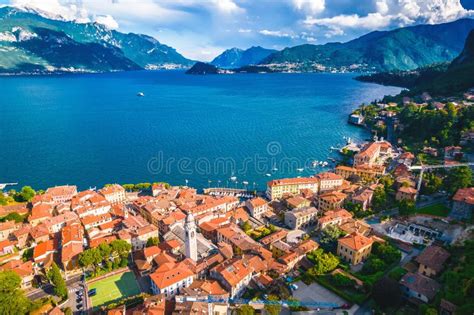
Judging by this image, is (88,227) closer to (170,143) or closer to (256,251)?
(256,251)

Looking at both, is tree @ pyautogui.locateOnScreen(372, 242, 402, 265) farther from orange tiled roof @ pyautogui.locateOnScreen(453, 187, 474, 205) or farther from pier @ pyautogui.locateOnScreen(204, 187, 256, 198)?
pier @ pyautogui.locateOnScreen(204, 187, 256, 198)

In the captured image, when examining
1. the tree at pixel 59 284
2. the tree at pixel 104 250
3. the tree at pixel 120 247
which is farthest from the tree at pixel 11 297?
the tree at pixel 120 247

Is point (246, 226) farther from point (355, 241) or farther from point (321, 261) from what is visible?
point (355, 241)

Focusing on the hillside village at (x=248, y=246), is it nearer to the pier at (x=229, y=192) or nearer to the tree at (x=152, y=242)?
the tree at (x=152, y=242)

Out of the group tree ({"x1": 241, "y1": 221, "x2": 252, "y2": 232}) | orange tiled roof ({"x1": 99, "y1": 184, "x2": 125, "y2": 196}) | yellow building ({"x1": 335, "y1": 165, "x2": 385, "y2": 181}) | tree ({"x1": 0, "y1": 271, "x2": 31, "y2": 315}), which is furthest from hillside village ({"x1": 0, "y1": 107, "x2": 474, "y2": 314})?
yellow building ({"x1": 335, "y1": 165, "x2": 385, "y2": 181})

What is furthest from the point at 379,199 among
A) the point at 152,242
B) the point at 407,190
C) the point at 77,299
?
Result: the point at 77,299
